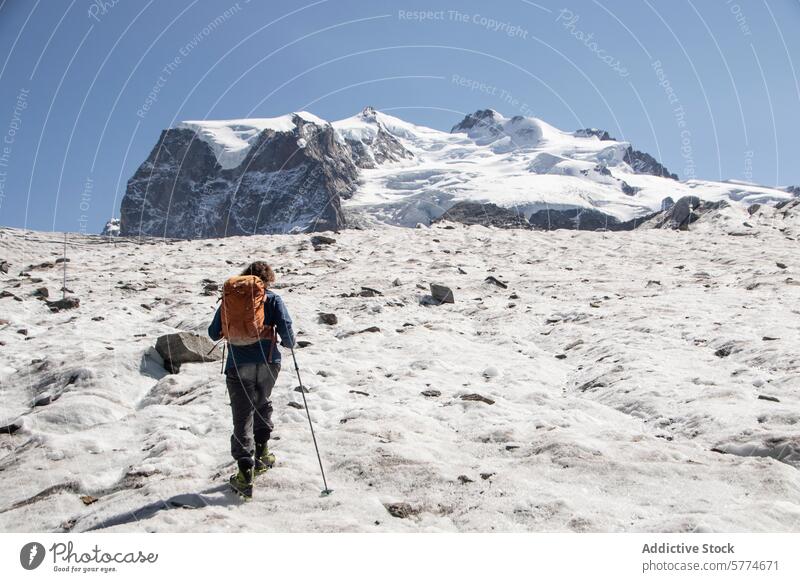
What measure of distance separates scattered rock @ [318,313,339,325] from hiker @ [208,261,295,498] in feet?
26.7

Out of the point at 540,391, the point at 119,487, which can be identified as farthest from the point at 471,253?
the point at 119,487

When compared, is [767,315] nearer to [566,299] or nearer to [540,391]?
[566,299]

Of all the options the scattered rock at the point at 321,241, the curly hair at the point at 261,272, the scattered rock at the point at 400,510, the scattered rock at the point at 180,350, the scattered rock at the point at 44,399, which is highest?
the scattered rock at the point at 321,241

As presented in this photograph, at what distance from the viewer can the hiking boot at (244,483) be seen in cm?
602

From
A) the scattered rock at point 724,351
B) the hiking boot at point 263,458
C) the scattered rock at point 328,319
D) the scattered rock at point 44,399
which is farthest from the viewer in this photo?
the scattered rock at point 328,319

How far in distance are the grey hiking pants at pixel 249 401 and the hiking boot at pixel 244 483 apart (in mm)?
165

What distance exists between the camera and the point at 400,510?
5738 mm

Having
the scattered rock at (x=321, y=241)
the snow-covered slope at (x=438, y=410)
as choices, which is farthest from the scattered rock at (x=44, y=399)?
the scattered rock at (x=321, y=241)

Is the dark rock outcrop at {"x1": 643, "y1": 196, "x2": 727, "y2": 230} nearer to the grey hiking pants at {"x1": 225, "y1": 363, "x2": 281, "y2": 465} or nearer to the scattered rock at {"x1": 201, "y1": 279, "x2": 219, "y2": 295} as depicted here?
the scattered rock at {"x1": 201, "y1": 279, "x2": 219, "y2": 295}

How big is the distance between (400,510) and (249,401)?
208 cm

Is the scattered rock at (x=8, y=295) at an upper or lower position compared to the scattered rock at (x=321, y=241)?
lower

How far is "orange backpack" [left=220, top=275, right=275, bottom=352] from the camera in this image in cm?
633

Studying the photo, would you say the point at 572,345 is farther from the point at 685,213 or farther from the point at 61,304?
the point at 685,213

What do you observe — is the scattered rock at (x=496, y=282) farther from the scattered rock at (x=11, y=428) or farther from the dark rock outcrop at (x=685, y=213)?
the dark rock outcrop at (x=685, y=213)
